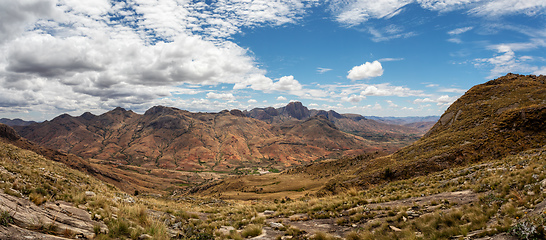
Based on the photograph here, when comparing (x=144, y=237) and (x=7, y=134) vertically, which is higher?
(x=7, y=134)

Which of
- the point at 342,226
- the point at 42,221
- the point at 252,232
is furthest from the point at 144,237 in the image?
the point at 342,226

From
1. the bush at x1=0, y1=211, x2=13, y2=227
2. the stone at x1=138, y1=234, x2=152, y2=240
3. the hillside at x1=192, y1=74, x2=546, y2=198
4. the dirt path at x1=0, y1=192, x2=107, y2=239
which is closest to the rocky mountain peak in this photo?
the dirt path at x1=0, y1=192, x2=107, y2=239

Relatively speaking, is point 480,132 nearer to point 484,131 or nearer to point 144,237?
point 484,131

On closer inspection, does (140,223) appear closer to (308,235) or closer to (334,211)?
(308,235)

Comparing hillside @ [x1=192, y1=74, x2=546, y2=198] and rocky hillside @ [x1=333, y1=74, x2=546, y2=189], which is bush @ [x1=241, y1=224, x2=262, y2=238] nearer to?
hillside @ [x1=192, y1=74, x2=546, y2=198]

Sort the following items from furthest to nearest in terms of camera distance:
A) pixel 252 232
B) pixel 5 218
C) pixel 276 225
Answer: pixel 276 225 → pixel 252 232 → pixel 5 218

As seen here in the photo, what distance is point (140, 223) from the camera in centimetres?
1024

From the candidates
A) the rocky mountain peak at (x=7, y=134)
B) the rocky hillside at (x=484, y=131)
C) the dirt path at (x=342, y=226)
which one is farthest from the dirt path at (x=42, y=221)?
the rocky mountain peak at (x=7, y=134)

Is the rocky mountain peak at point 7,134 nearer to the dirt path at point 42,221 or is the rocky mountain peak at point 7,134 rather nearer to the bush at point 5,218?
the dirt path at point 42,221

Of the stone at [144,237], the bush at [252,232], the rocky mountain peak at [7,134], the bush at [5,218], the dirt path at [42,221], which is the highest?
the rocky mountain peak at [7,134]

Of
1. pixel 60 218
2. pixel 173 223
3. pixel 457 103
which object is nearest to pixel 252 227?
pixel 173 223

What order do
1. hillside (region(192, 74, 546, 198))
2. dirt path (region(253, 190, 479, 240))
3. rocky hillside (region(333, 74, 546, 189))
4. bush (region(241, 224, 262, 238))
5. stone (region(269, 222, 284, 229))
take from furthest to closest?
hillside (region(192, 74, 546, 198))
rocky hillside (region(333, 74, 546, 189))
stone (region(269, 222, 284, 229))
bush (region(241, 224, 262, 238))
dirt path (region(253, 190, 479, 240))

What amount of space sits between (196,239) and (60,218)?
16.9ft

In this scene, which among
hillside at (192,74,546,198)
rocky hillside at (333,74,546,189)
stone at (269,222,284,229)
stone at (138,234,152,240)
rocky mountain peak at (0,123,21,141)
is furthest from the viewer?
rocky mountain peak at (0,123,21,141)
